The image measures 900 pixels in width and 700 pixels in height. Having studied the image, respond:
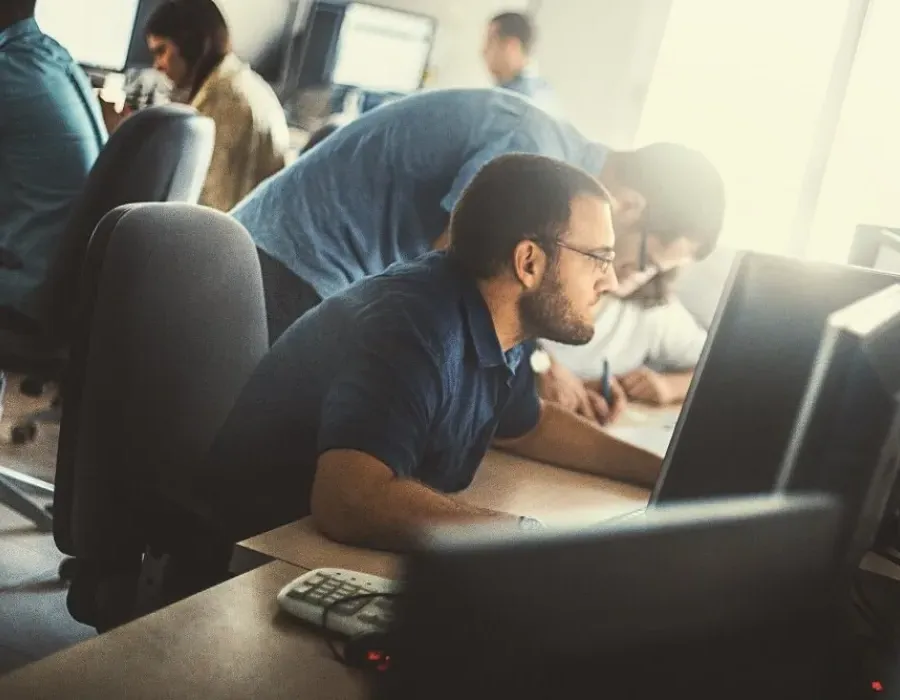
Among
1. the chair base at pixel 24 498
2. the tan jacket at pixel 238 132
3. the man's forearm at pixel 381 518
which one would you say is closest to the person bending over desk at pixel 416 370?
the man's forearm at pixel 381 518

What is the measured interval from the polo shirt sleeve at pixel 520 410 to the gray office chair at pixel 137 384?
0.47 metres

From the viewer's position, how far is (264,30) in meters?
4.82

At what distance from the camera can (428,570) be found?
1.46ft

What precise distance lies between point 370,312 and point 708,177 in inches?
36.5

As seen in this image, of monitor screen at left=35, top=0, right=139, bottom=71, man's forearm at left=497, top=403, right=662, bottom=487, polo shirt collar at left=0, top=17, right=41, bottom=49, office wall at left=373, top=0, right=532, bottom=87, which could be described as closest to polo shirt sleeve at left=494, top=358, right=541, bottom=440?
man's forearm at left=497, top=403, right=662, bottom=487

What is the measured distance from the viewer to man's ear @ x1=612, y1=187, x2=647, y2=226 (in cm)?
202

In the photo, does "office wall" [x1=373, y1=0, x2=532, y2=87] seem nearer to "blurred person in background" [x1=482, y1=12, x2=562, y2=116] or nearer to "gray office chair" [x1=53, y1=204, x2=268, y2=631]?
"blurred person in background" [x1=482, y1=12, x2=562, y2=116]

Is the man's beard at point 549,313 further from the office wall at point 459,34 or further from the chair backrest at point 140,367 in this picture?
the office wall at point 459,34

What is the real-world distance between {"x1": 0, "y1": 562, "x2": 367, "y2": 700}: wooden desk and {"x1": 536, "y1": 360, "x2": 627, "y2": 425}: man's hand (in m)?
1.33

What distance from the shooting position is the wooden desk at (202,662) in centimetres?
83

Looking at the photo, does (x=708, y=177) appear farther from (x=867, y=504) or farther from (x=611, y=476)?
(x=867, y=504)

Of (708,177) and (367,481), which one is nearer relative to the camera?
(367,481)

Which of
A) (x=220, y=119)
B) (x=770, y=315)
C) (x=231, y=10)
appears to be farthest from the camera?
(x=231, y=10)

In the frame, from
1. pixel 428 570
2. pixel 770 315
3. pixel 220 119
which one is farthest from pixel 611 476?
pixel 220 119
